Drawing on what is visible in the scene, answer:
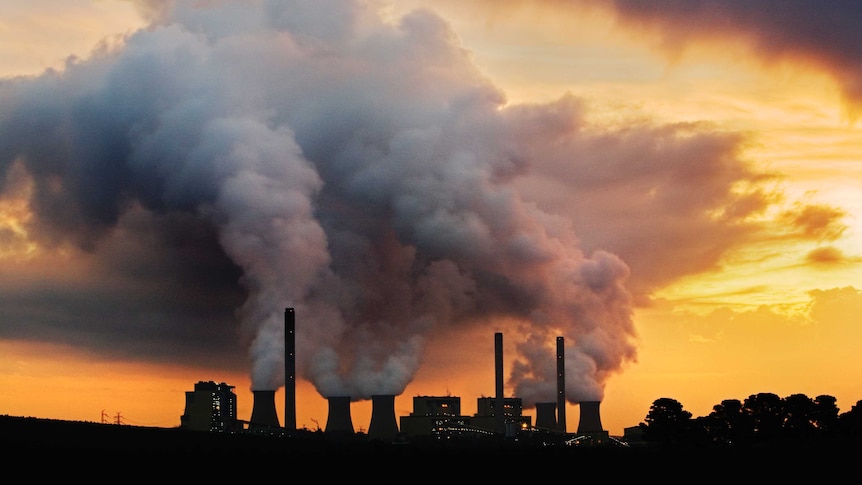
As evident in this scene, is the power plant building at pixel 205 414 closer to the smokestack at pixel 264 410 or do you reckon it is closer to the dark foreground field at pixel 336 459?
the smokestack at pixel 264 410

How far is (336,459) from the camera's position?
120375 millimetres

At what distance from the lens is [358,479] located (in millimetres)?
104750

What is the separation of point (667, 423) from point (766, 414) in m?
13.4

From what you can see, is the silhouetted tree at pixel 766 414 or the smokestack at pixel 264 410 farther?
the silhouetted tree at pixel 766 414

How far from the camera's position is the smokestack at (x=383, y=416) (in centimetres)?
19188

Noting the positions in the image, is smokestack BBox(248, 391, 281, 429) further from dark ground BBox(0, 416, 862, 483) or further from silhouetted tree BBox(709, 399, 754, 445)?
silhouetted tree BBox(709, 399, 754, 445)

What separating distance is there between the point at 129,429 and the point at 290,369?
51874 millimetres

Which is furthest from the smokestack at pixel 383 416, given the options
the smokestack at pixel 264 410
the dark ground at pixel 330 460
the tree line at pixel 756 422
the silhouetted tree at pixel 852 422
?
the silhouetted tree at pixel 852 422

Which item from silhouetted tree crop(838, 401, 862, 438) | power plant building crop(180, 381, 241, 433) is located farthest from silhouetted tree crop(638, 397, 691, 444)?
power plant building crop(180, 381, 241, 433)

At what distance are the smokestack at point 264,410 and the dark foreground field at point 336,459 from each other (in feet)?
105

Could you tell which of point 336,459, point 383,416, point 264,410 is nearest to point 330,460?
point 336,459

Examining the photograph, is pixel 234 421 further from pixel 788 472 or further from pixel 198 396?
pixel 788 472

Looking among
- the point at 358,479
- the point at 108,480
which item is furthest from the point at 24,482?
the point at 358,479

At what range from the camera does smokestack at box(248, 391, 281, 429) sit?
173m
